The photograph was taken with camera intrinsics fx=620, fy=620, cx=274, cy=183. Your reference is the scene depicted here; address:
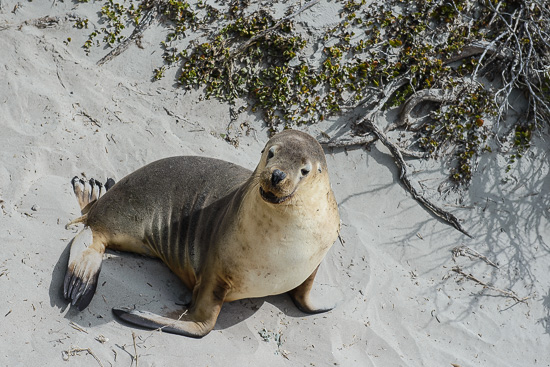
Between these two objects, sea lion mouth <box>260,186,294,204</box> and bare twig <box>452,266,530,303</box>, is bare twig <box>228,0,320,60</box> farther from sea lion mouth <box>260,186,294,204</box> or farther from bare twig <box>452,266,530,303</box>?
sea lion mouth <box>260,186,294,204</box>

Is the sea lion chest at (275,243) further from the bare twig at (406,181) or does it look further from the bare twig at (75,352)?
the bare twig at (406,181)

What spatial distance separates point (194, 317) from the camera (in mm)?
3535

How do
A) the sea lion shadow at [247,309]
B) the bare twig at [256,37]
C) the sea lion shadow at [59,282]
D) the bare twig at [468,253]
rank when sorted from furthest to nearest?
1. the bare twig at [256,37]
2. the bare twig at [468,253]
3. the sea lion shadow at [247,309]
4. the sea lion shadow at [59,282]

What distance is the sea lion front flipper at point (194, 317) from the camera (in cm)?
338

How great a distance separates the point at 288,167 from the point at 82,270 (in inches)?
54.5

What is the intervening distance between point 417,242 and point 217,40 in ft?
8.03

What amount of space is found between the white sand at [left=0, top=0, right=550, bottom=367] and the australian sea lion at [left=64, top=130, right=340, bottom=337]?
114 millimetres

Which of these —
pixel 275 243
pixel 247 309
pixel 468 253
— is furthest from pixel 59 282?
pixel 468 253

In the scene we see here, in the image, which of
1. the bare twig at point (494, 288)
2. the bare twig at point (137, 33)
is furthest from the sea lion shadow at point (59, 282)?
the bare twig at point (494, 288)

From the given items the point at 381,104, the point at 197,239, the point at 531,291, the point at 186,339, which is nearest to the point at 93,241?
the point at 197,239

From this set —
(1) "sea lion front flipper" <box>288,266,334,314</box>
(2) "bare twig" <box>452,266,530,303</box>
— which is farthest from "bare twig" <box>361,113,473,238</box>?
(1) "sea lion front flipper" <box>288,266,334,314</box>

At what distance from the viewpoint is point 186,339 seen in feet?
11.1

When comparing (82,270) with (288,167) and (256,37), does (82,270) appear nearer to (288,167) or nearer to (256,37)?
(288,167)

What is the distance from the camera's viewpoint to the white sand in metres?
3.34
